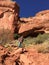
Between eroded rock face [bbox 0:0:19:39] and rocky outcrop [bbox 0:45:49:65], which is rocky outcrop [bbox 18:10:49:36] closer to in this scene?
eroded rock face [bbox 0:0:19:39]

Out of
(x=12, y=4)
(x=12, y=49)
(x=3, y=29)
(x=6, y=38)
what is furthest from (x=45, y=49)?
(x=12, y=4)

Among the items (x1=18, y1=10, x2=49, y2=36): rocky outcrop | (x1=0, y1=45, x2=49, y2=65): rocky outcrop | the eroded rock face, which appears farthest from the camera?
(x1=18, y1=10, x2=49, y2=36): rocky outcrop

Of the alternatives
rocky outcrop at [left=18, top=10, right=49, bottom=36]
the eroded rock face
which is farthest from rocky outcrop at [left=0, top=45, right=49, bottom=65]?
rocky outcrop at [left=18, top=10, right=49, bottom=36]

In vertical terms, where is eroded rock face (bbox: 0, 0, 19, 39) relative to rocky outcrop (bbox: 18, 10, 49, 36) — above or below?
above

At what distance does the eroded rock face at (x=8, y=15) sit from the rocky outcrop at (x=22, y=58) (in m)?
10.6

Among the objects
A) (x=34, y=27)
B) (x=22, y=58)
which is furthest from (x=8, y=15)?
(x=22, y=58)

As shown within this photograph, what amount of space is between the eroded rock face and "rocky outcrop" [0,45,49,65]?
10.6 m

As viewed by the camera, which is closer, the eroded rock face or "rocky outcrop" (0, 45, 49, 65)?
"rocky outcrop" (0, 45, 49, 65)

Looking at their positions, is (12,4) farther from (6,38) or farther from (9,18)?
(6,38)

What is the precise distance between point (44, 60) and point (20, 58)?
1.53m

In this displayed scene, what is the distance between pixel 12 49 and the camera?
1931 centimetres

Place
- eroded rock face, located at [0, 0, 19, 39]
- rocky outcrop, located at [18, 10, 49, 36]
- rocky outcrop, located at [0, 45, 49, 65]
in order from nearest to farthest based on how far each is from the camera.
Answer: rocky outcrop, located at [0, 45, 49, 65]
eroded rock face, located at [0, 0, 19, 39]
rocky outcrop, located at [18, 10, 49, 36]

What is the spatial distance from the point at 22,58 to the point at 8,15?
41.9 ft

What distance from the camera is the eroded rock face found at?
28875mm
